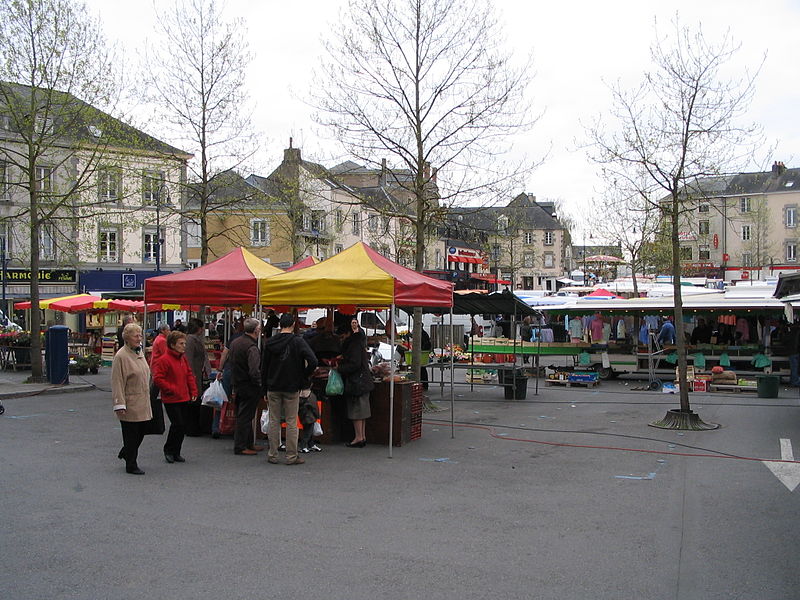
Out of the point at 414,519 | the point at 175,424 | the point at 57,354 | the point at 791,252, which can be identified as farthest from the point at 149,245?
the point at 791,252

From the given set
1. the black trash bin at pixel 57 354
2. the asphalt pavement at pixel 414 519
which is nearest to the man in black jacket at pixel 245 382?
the asphalt pavement at pixel 414 519

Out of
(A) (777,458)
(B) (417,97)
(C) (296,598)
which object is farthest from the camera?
(B) (417,97)

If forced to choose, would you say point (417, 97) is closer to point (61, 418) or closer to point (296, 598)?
point (61, 418)

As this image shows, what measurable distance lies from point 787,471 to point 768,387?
9.47 meters

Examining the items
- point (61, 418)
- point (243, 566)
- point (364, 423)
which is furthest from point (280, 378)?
point (61, 418)

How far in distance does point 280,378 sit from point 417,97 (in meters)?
8.74

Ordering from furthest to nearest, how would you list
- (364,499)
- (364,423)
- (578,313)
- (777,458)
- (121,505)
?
(578,313) < (364,423) < (777,458) < (364,499) < (121,505)

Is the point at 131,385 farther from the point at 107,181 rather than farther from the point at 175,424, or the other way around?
the point at 107,181

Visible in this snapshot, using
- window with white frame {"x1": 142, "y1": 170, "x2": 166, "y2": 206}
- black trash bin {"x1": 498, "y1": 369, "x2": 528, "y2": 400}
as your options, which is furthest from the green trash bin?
window with white frame {"x1": 142, "y1": 170, "x2": 166, "y2": 206}

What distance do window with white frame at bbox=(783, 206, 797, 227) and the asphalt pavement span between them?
228ft

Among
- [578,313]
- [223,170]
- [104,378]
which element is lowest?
[104,378]

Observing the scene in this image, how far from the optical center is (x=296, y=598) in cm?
501

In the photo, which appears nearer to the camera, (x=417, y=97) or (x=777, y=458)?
(x=777, y=458)

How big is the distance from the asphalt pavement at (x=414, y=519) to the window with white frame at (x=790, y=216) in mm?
69442
